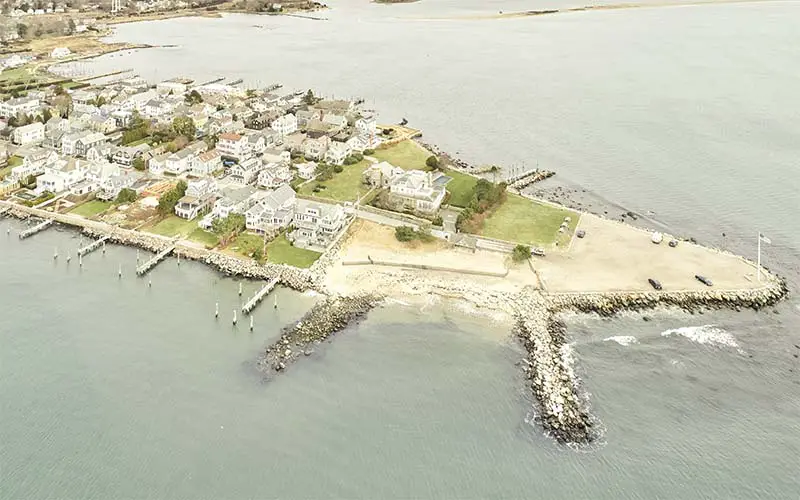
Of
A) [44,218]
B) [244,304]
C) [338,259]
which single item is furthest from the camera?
[44,218]

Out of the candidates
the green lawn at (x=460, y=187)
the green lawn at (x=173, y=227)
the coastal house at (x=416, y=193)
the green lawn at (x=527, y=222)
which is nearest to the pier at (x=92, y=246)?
the green lawn at (x=173, y=227)

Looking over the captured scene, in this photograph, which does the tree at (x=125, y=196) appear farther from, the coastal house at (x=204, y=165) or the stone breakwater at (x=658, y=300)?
the stone breakwater at (x=658, y=300)

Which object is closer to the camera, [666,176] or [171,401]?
[171,401]

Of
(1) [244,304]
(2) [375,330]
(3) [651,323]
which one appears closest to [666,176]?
(3) [651,323]

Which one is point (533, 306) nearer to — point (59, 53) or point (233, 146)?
point (233, 146)

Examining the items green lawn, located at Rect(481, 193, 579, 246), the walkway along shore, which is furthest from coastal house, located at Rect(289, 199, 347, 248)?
green lawn, located at Rect(481, 193, 579, 246)

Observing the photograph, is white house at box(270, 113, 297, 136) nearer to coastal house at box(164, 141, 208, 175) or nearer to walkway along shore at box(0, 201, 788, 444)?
coastal house at box(164, 141, 208, 175)

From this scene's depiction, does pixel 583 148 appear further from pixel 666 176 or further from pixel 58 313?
pixel 58 313
